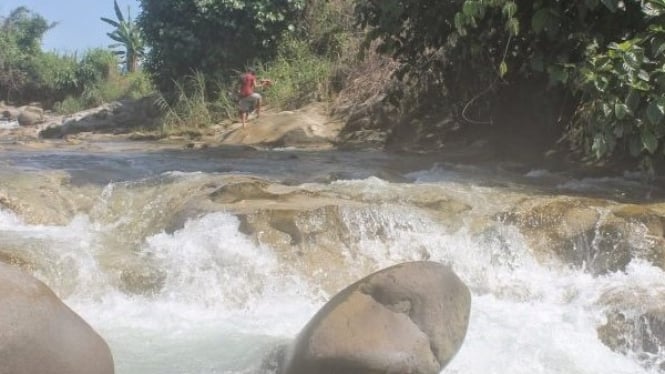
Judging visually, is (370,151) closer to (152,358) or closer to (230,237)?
(230,237)

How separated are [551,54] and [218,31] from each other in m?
10.9

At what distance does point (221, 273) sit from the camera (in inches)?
240

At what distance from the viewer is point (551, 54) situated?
29.6ft

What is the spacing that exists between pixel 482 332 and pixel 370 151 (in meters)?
7.04

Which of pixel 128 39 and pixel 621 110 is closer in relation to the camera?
pixel 621 110

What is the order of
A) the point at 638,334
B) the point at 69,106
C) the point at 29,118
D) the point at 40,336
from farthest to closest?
1. the point at 69,106
2. the point at 29,118
3. the point at 638,334
4. the point at 40,336

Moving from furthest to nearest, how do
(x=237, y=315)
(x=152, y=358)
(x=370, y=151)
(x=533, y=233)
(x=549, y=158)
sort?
(x=370, y=151) < (x=549, y=158) < (x=533, y=233) < (x=237, y=315) < (x=152, y=358)

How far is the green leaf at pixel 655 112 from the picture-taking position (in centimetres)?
705

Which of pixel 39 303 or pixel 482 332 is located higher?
pixel 39 303

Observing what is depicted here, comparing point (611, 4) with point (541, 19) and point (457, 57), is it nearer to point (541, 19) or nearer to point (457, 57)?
point (541, 19)

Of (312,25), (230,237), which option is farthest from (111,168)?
(312,25)

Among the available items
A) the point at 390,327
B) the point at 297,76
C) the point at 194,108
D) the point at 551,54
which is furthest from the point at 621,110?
the point at 194,108

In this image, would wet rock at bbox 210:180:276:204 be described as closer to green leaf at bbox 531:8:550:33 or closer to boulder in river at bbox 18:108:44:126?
green leaf at bbox 531:8:550:33

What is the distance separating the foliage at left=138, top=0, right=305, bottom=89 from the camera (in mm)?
18250
